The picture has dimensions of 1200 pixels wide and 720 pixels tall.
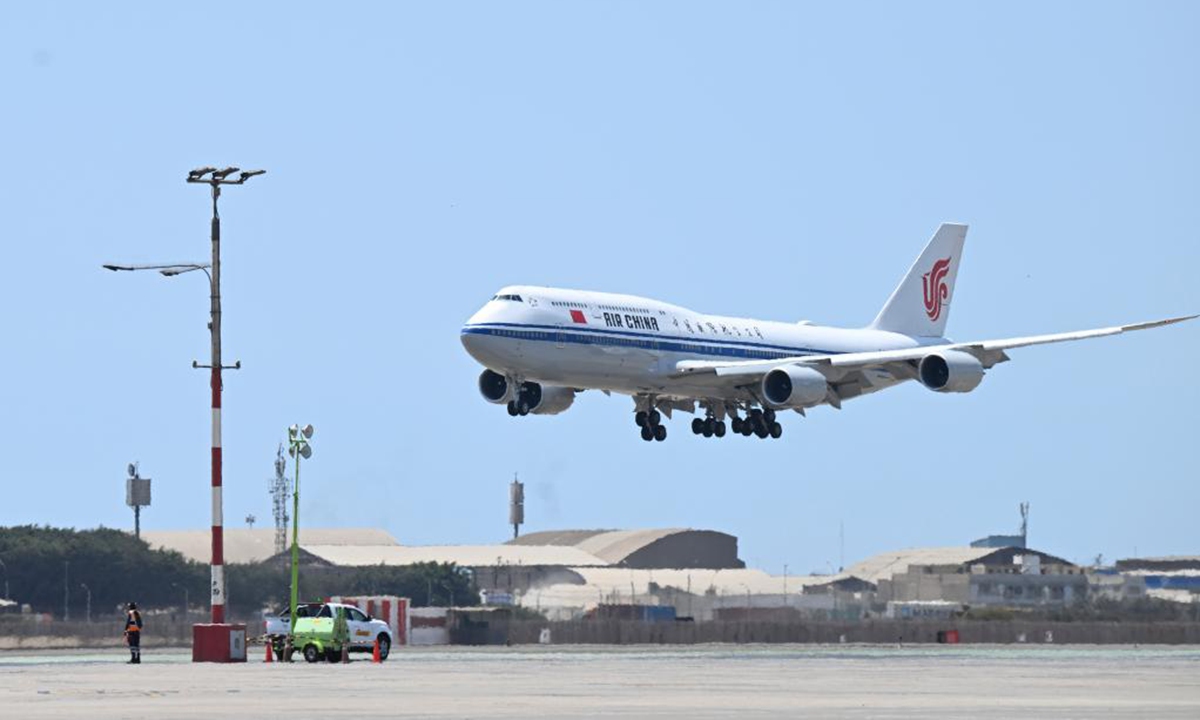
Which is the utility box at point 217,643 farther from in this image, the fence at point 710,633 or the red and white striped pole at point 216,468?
the fence at point 710,633

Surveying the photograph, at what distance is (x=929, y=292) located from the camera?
101562mm

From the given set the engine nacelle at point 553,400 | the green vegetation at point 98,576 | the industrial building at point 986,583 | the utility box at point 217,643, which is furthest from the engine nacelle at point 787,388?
the green vegetation at point 98,576

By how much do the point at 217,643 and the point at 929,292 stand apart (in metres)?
48.9

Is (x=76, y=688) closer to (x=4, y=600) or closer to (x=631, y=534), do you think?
(x=4, y=600)

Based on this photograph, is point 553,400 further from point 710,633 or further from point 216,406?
point 216,406

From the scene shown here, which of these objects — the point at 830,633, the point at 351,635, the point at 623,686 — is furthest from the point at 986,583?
the point at 623,686

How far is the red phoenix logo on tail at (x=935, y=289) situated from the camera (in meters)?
101

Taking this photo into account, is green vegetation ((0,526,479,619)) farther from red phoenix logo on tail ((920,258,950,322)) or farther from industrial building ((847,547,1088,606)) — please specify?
red phoenix logo on tail ((920,258,950,322))

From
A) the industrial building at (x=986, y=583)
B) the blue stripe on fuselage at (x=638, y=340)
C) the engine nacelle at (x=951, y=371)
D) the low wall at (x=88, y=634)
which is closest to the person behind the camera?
the blue stripe on fuselage at (x=638, y=340)

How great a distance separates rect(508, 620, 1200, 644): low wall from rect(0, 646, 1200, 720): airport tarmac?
1948 centimetres

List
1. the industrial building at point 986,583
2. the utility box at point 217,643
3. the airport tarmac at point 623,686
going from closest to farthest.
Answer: the airport tarmac at point 623,686
the utility box at point 217,643
the industrial building at point 986,583

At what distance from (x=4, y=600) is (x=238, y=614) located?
24693 mm

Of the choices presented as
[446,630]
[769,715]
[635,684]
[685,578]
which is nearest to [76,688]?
[635,684]

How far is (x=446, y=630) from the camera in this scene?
91938mm
